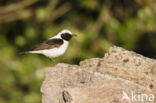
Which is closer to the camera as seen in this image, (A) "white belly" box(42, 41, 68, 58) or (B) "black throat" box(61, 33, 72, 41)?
(A) "white belly" box(42, 41, 68, 58)

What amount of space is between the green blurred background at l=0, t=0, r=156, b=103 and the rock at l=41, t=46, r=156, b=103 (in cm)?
570

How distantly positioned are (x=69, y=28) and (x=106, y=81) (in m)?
8.61

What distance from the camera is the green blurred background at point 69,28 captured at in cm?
1455

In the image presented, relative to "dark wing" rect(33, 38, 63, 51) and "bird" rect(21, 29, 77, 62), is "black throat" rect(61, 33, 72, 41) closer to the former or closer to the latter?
"bird" rect(21, 29, 77, 62)

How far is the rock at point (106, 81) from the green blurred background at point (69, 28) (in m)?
5.70

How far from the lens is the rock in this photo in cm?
738

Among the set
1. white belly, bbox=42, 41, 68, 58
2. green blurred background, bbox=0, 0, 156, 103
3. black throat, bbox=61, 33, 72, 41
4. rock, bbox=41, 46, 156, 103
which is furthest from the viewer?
green blurred background, bbox=0, 0, 156, 103

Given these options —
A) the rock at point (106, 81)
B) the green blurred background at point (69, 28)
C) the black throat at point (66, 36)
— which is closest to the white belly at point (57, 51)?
the black throat at point (66, 36)

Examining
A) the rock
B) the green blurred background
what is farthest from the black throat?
the rock

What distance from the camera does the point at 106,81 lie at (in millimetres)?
7477

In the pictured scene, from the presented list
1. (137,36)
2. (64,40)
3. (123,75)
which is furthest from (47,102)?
(137,36)

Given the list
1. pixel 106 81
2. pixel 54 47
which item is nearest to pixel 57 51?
pixel 54 47

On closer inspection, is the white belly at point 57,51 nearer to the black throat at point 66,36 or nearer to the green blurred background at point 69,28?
the black throat at point 66,36

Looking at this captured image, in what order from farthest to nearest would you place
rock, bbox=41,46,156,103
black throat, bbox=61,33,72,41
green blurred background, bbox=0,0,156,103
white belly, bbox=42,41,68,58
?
green blurred background, bbox=0,0,156,103 → black throat, bbox=61,33,72,41 → white belly, bbox=42,41,68,58 → rock, bbox=41,46,156,103
